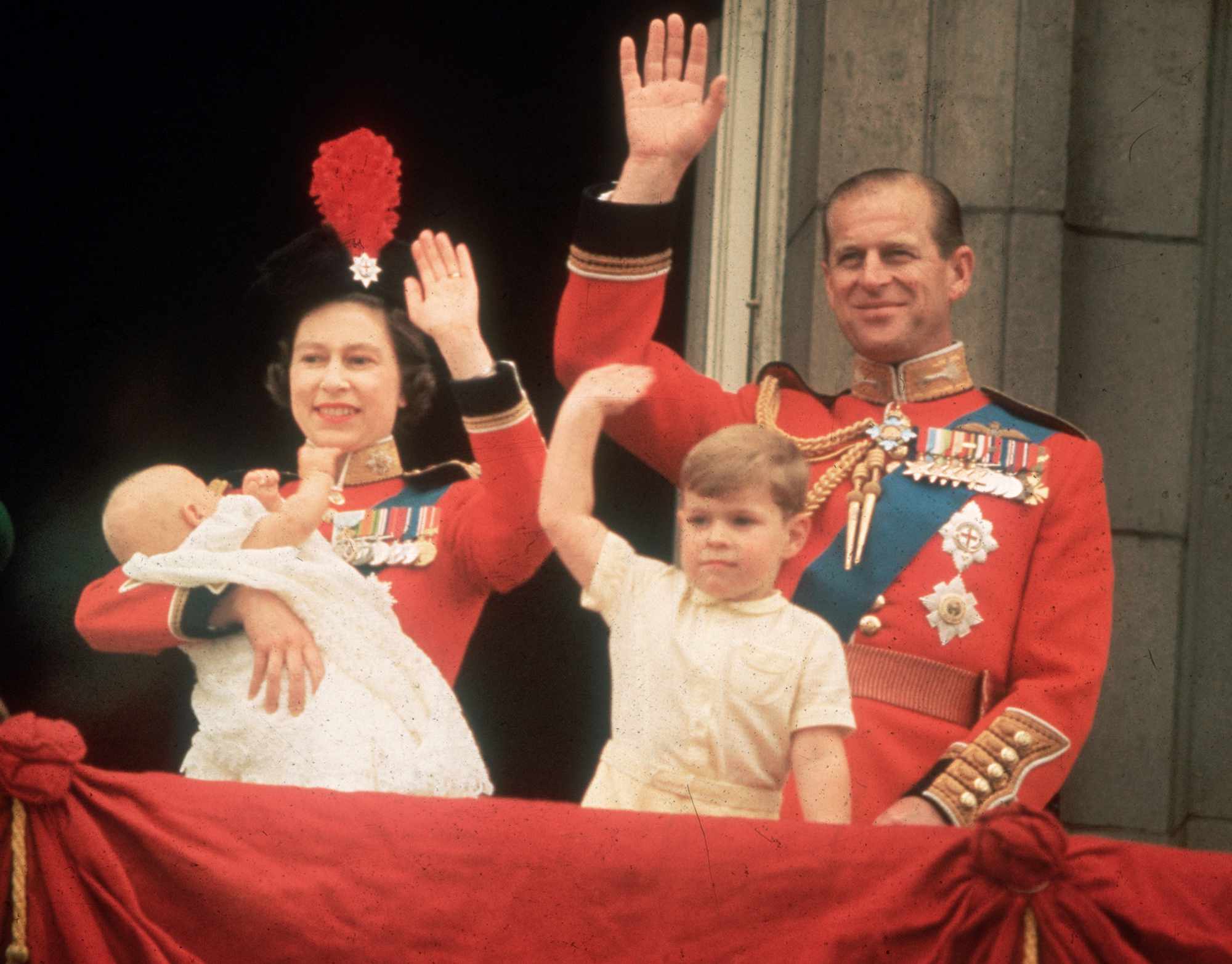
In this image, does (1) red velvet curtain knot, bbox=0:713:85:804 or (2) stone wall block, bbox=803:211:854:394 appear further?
(2) stone wall block, bbox=803:211:854:394

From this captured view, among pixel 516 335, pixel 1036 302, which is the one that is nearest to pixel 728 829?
pixel 516 335

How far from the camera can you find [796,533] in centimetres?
377

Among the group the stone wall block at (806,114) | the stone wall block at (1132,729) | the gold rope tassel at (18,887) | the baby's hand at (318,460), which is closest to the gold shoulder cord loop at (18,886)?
the gold rope tassel at (18,887)

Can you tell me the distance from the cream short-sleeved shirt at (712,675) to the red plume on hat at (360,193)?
927 millimetres

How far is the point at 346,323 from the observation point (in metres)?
4.23

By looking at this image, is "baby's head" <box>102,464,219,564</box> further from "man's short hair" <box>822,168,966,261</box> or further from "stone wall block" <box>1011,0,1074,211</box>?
"stone wall block" <box>1011,0,1074,211</box>

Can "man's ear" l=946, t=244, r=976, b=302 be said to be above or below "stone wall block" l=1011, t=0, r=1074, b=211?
below

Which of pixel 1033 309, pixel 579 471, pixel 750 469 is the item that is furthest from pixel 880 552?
pixel 1033 309

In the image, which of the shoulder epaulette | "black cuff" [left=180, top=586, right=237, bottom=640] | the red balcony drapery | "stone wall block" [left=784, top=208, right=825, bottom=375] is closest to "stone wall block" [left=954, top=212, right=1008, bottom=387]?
"stone wall block" [left=784, top=208, right=825, bottom=375]

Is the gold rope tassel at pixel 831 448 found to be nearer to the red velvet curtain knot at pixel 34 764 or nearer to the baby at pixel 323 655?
the baby at pixel 323 655

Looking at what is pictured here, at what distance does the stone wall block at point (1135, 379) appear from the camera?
4898 mm

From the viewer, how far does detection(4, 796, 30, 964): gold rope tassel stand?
10.2 ft

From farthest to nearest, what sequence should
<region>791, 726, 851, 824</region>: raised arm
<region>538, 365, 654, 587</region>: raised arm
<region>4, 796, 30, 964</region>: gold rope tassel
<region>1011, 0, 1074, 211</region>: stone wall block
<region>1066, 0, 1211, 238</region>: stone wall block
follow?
<region>1066, 0, 1211, 238</region>: stone wall block < <region>1011, 0, 1074, 211</region>: stone wall block < <region>538, 365, 654, 587</region>: raised arm < <region>791, 726, 851, 824</region>: raised arm < <region>4, 796, 30, 964</region>: gold rope tassel

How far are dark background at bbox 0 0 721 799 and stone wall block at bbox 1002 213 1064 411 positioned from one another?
84 cm
